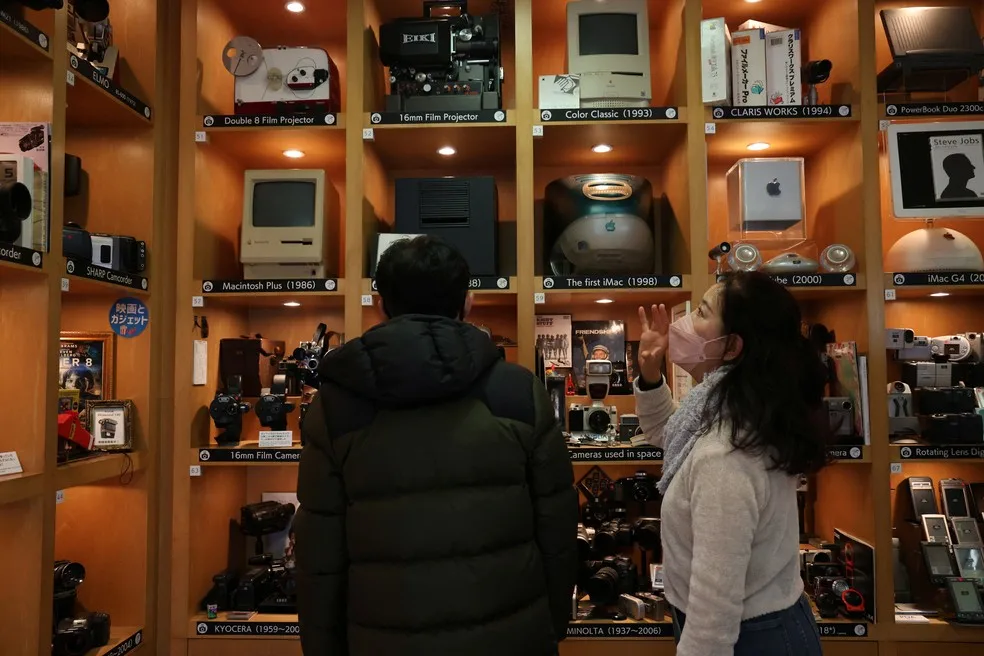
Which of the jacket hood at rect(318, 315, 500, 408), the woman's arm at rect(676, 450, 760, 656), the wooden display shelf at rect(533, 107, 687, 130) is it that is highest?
the wooden display shelf at rect(533, 107, 687, 130)

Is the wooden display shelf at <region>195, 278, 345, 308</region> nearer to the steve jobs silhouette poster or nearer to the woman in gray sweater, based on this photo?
the woman in gray sweater

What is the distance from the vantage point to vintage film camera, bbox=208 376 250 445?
8.92ft

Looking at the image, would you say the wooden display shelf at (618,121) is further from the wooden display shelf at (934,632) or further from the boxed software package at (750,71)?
the wooden display shelf at (934,632)

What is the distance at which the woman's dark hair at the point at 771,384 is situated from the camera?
141cm

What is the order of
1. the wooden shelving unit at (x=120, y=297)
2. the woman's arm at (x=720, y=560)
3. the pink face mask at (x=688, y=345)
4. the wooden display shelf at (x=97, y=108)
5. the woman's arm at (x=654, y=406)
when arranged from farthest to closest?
the wooden shelving unit at (x=120, y=297) < the wooden display shelf at (x=97, y=108) < the woman's arm at (x=654, y=406) < the pink face mask at (x=688, y=345) < the woman's arm at (x=720, y=560)

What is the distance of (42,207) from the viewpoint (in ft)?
6.77

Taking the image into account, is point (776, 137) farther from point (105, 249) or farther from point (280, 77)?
point (105, 249)

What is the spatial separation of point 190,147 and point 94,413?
3.62 ft

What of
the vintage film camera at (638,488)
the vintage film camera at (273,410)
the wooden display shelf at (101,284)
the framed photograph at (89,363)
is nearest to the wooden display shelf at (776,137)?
the vintage film camera at (638,488)

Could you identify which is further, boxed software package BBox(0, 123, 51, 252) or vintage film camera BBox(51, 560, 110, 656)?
vintage film camera BBox(51, 560, 110, 656)

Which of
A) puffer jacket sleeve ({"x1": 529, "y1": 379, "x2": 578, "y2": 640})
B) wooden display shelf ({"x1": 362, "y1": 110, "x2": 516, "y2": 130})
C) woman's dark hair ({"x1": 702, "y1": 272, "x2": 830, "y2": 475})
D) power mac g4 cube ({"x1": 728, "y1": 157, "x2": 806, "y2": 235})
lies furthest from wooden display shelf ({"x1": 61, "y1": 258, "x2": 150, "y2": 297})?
power mac g4 cube ({"x1": 728, "y1": 157, "x2": 806, "y2": 235})

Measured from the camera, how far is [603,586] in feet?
8.64

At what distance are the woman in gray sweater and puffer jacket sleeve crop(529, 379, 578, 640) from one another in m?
0.22

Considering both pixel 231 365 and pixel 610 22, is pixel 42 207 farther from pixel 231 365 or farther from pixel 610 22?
pixel 610 22
